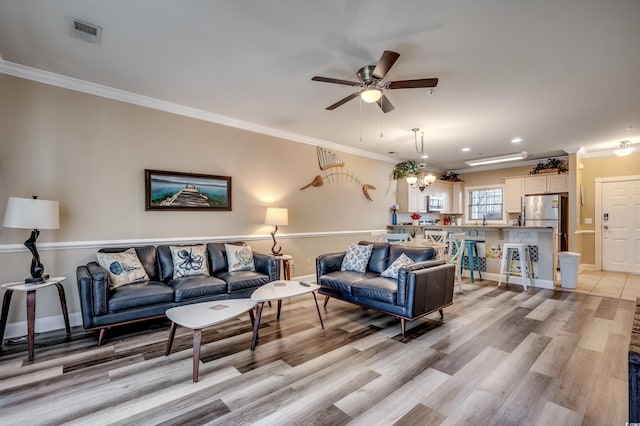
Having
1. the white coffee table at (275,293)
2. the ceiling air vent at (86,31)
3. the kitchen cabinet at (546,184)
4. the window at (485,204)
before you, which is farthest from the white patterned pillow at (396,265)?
the window at (485,204)

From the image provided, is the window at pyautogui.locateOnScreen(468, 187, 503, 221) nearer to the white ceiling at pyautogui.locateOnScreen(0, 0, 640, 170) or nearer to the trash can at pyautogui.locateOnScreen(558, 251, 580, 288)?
the trash can at pyautogui.locateOnScreen(558, 251, 580, 288)

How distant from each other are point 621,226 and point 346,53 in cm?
764

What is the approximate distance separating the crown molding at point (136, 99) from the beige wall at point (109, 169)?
7cm

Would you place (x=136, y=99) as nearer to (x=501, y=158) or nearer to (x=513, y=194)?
(x=501, y=158)

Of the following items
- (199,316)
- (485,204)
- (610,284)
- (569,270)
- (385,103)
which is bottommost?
(610,284)

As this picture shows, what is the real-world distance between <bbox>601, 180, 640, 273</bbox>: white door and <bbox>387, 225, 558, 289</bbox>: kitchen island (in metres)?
2.45

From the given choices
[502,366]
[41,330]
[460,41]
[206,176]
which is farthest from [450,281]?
[41,330]

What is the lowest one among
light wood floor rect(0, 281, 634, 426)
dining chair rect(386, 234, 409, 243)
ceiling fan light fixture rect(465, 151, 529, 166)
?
light wood floor rect(0, 281, 634, 426)

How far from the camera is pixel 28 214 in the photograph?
2.75 meters

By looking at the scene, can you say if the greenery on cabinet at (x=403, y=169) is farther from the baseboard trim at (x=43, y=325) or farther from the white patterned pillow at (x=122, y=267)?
the baseboard trim at (x=43, y=325)

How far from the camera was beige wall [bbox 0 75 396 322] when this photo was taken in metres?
3.17

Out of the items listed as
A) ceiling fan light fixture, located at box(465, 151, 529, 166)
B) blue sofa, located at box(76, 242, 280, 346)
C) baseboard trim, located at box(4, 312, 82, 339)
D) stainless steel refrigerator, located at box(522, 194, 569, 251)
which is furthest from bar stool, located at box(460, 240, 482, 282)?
baseboard trim, located at box(4, 312, 82, 339)

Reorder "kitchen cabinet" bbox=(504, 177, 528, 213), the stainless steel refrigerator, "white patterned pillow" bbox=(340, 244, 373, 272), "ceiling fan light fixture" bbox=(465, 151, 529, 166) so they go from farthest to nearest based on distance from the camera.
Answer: "kitchen cabinet" bbox=(504, 177, 528, 213) → the stainless steel refrigerator → "ceiling fan light fixture" bbox=(465, 151, 529, 166) → "white patterned pillow" bbox=(340, 244, 373, 272)

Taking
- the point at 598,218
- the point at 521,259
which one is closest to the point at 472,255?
the point at 521,259
